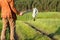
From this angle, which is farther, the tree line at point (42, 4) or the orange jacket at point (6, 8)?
the tree line at point (42, 4)

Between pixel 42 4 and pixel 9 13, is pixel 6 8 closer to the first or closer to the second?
pixel 9 13

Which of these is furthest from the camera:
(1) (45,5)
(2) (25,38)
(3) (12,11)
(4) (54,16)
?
(1) (45,5)

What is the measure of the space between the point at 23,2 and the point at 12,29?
1530 inches

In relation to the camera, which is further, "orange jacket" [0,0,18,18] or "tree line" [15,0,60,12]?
"tree line" [15,0,60,12]

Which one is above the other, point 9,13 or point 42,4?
point 9,13

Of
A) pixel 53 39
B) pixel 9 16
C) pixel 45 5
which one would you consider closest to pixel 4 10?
pixel 9 16

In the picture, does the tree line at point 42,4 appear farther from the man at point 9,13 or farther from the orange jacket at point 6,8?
the orange jacket at point 6,8

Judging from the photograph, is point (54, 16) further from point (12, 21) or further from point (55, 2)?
point (12, 21)

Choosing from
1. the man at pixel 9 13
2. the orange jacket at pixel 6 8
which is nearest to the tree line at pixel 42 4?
the man at pixel 9 13

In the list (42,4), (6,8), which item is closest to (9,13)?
(6,8)

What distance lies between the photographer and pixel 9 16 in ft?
34.1

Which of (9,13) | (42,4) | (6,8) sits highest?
(6,8)

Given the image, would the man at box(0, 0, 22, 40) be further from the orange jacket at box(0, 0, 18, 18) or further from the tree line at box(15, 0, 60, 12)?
the tree line at box(15, 0, 60, 12)

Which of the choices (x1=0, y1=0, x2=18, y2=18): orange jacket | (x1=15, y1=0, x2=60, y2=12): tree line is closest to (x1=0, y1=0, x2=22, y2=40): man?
(x1=0, y1=0, x2=18, y2=18): orange jacket
